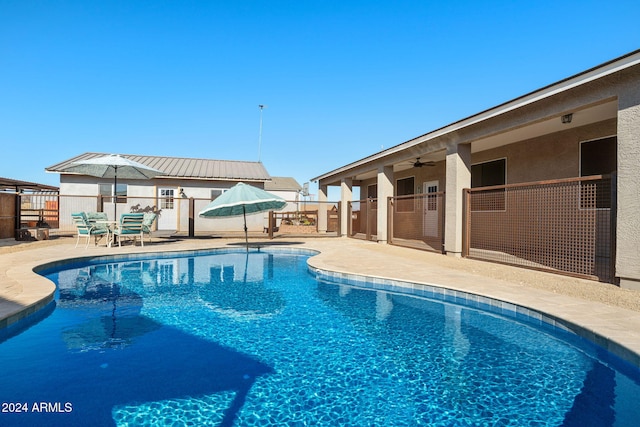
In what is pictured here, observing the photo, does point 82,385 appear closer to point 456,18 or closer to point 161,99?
point 456,18

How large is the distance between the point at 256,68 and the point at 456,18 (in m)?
8.48

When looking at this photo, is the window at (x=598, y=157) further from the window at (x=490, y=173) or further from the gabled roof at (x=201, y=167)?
the gabled roof at (x=201, y=167)

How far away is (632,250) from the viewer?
500cm

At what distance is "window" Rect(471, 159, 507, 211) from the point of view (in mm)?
10156

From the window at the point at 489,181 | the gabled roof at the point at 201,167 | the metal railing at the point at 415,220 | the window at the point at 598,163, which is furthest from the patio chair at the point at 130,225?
the window at the point at 598,163

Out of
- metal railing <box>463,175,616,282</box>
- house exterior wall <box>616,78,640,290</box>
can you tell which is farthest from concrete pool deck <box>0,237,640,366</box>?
metal railing <box>463,175,616,282</box>

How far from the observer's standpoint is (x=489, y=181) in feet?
36.0

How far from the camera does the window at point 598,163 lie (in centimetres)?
720

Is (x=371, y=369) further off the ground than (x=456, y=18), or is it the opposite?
(x=456, y=18)

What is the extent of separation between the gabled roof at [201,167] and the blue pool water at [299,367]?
528 inches

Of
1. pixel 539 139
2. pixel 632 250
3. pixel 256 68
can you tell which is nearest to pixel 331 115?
pixel 256 68

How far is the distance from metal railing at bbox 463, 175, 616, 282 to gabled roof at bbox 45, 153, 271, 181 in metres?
13.2

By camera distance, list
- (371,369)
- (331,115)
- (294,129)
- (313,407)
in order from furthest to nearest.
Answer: (294,129), (331,115), (371,369), (313,407)

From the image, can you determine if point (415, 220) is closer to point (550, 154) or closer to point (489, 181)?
point (489, 181)
